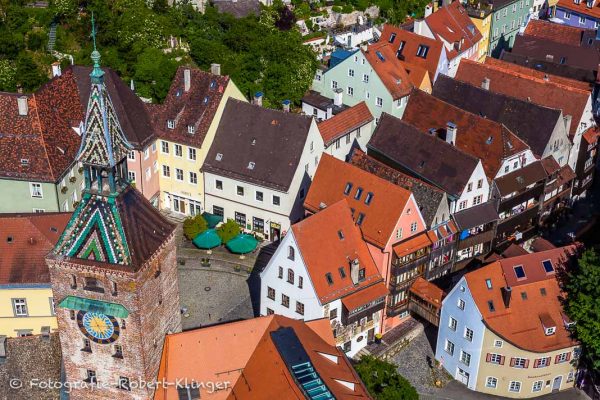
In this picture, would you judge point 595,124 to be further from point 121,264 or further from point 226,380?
point 121,264

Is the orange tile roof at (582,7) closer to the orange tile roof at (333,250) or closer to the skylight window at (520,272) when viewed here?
the skylight window at (520,272)

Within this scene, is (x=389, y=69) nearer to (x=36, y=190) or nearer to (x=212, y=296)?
(x=212, y=296)

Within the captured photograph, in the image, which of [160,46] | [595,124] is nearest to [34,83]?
[160,46]

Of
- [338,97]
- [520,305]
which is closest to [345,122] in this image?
[338,97]

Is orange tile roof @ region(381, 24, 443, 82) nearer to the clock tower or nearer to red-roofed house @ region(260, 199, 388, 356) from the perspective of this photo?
red-roofed house @ region(260, 199, 388, 356)

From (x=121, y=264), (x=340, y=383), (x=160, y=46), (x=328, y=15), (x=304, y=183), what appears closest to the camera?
(x=121, y=264)

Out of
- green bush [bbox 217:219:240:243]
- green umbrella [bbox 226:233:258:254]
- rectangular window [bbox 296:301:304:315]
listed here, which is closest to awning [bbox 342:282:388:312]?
rectangular window [bbox 296:301:304:315]
